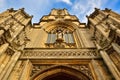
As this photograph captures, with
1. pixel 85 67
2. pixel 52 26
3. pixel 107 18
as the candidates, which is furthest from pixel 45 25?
pixel 85 67

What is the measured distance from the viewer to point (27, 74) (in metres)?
8.07

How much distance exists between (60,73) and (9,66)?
2417 mm

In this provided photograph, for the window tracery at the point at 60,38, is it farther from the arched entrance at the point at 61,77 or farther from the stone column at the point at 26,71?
the stone column at the point at 26,71

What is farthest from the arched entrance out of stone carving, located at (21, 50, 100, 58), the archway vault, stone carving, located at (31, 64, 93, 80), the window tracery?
the window tracery

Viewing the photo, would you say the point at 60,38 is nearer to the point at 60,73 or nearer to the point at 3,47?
the point at 60,73

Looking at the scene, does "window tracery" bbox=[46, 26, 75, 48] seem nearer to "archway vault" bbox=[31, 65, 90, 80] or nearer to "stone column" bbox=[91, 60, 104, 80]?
"archway vault" bbox=[31, 65, 90, 80]

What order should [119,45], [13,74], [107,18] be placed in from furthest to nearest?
[107,18], [119,45], [13,74]

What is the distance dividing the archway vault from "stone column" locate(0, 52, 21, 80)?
119 centimetres

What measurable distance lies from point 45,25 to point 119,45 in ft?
31.9

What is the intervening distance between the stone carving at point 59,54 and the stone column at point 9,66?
57 centimetres

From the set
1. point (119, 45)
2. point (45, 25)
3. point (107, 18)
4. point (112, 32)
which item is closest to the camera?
point (119, 45)

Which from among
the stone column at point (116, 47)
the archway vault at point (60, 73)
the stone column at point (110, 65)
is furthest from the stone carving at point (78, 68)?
the stone column at point (116, 47)

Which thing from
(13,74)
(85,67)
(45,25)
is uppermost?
(45,25)

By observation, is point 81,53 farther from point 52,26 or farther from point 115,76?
point 52,26
